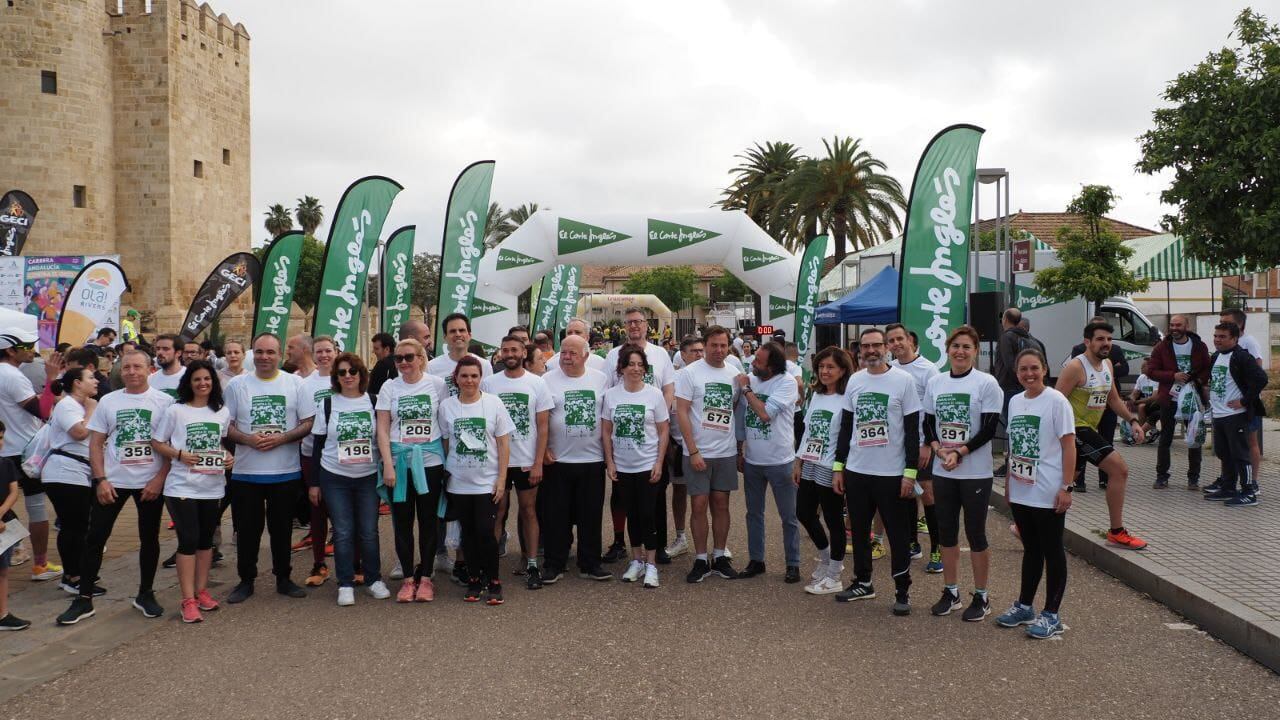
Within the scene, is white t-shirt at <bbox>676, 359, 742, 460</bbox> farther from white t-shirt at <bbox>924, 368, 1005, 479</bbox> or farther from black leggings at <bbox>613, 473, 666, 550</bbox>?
white t-shirt at <bbox>924, 368, 1005, 479</bbox>

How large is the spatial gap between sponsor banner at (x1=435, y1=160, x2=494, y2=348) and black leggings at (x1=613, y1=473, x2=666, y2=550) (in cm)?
776

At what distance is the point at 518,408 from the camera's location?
6.45 m

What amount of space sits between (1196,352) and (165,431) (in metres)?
10.0

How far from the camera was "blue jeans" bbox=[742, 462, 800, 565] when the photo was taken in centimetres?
655

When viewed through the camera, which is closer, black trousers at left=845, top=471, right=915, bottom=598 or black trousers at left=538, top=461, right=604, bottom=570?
black trousers at left=845, top=471, right=915, bottom=598

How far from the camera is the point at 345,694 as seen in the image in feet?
14.5

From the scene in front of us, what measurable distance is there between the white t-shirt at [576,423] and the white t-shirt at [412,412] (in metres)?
0.88

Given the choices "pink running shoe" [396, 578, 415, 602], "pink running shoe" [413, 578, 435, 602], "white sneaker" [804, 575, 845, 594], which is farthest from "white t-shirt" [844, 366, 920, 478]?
"pink running shoe" [396, 578, 415, 602]

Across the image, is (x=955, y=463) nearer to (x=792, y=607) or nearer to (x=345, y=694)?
(x=792, y=607)

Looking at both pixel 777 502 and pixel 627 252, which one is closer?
pixel 777 502

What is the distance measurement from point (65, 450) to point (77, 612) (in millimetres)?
1083

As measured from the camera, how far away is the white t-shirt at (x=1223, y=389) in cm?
892

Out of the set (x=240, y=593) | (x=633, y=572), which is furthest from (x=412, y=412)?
(x=633, y=572)

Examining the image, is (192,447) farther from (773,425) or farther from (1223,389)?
(1223,389)
